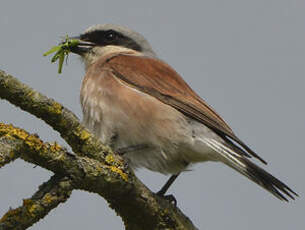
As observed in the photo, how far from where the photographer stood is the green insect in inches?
176

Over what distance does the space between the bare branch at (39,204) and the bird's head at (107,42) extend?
2.85m

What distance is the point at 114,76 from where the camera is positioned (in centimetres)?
470

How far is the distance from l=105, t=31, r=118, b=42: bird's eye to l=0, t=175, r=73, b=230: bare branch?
10.3 feet

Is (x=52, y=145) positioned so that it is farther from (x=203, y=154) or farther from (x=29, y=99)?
(x=203, y=154)

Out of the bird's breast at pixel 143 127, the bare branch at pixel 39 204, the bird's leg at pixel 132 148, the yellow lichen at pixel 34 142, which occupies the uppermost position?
the bird's breast at pixel 143 127

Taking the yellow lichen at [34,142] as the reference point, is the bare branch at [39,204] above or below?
below

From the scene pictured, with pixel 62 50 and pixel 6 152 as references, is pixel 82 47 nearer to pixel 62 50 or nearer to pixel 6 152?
pixel 62 50

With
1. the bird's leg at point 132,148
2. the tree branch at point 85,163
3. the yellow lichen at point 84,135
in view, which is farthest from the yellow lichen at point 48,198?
the bird's leg at point 132,148

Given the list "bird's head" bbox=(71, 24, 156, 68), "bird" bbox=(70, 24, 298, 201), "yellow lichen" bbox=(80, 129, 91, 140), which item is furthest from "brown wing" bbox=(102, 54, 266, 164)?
"yellow lichen" bbox=(80, 129, 91, 140)

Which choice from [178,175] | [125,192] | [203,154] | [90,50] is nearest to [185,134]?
[203,154]

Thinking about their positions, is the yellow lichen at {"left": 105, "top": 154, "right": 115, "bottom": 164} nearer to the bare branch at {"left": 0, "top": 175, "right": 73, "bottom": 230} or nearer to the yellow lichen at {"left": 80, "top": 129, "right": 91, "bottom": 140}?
the yellow lichen at {"left": 80, "top": 129, "right": 91, "bottom": 140}

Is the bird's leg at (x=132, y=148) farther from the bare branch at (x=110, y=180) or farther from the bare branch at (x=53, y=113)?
the bare branch at (x=53, y=113)


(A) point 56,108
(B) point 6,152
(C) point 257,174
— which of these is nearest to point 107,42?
(C) point 257,174

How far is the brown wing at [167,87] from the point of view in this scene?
14.0 ft
